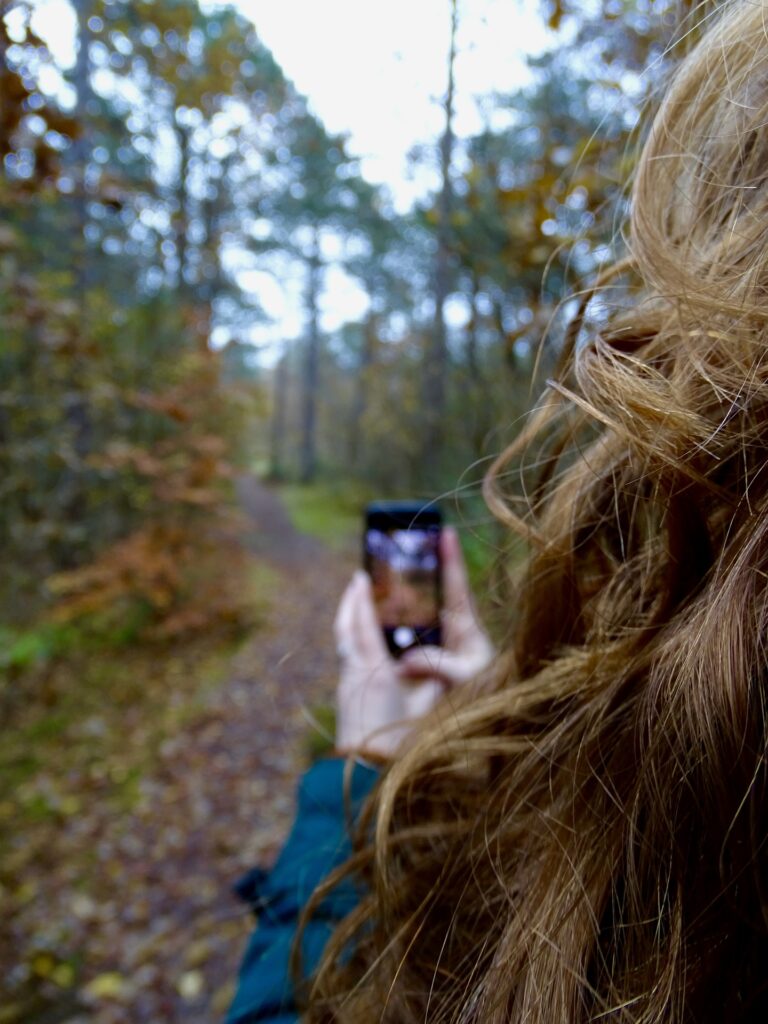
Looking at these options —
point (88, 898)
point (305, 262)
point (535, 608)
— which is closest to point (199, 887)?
point (88, 898)

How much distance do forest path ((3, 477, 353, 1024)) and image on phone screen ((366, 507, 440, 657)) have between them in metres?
0.26

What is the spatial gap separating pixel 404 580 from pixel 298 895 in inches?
33.4

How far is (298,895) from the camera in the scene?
0.85m

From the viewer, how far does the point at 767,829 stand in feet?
1.29

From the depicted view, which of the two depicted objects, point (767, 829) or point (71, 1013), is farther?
point (71, 1013)

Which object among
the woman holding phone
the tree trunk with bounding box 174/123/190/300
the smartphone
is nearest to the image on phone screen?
the smartphone

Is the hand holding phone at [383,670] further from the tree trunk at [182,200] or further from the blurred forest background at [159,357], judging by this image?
the tree trunk at [182,200]

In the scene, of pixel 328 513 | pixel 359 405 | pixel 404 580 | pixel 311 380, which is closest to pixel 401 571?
pixel 404 580

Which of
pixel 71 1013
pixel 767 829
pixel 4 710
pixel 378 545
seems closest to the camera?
pixel 767 829

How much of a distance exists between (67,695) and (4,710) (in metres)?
0.49

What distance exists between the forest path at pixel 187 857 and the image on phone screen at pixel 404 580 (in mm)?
263

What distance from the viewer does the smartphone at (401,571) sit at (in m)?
1.54

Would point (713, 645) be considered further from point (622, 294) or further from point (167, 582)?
point (167, 582)

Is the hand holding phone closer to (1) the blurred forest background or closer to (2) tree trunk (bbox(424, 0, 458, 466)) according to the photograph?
(1) the blurred forest background
